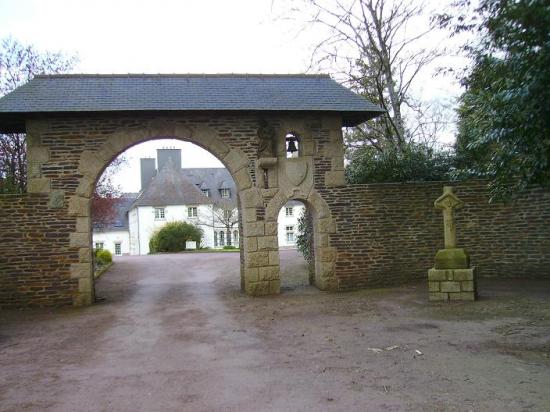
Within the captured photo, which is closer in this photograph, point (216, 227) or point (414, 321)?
point (414, 321)

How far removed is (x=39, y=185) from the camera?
1010cm

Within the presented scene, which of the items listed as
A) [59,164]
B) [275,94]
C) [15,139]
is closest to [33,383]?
[59,164]

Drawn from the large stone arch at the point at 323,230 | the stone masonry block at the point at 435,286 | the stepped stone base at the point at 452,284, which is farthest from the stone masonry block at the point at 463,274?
the large stone arch at the point at 323,230

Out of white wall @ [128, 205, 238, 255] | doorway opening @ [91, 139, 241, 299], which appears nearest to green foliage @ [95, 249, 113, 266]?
doorway opening @ [91, 139, 241, 299]

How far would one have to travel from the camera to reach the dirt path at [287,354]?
15.1ft

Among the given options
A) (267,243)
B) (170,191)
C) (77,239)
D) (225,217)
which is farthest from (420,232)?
(170,191)

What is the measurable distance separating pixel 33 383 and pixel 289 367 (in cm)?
270

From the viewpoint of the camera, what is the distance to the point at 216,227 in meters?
42.3

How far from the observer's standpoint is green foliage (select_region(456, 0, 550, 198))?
188 inches

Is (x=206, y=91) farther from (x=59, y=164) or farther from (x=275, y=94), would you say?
(x=59, y=164)

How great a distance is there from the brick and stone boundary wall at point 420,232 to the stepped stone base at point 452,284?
84.7 inches

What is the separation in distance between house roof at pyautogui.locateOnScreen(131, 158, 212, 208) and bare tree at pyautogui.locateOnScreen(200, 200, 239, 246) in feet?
3.41

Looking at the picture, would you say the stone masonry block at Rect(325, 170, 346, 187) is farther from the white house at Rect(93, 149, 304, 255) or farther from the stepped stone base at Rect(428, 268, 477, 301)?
the white house at Rect(93, 149, 304, 255)

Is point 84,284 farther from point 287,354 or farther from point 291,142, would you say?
point 287,354
